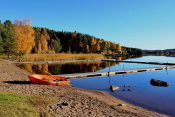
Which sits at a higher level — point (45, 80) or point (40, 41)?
point (40, 41)

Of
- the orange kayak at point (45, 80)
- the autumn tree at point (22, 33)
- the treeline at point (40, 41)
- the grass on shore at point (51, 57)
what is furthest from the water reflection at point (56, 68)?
the treeline at point (40, 41)

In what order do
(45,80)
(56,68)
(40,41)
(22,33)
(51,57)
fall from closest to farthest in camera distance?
(45,80) → (56,68) → (22,33) → (51,57) → (40,41)

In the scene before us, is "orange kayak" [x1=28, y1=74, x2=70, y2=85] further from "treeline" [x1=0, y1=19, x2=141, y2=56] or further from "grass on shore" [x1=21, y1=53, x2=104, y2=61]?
"treeline" [x1=0, y1=19, x2=141, y2=56]

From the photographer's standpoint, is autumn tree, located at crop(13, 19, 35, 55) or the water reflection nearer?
the water reflection

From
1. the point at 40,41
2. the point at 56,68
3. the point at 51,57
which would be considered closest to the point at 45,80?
the point at 56,68

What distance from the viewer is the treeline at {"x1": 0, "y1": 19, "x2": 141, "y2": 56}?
123 feet

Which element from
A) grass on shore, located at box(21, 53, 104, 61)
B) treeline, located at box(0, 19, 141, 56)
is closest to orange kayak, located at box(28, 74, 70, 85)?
grass on shore, located at box(21, 53, 104, 61)

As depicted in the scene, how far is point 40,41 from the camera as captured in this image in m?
76.4

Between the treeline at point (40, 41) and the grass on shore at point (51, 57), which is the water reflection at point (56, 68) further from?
the treeline at point (40, 41)

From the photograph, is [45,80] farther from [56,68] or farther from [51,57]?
[51,57]

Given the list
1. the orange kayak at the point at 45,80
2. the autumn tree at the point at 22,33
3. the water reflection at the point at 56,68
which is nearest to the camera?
the orange kayak at the point at 45,80

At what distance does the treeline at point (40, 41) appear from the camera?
37.4 meters

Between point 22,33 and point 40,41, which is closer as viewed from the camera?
point 22,33

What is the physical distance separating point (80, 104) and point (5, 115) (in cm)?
398
